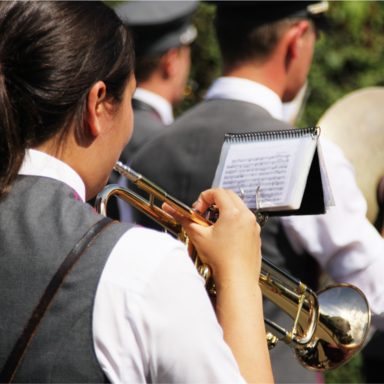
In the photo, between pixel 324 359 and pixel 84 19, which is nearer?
pixel 84 19

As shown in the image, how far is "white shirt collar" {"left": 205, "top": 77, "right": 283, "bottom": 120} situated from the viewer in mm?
1986

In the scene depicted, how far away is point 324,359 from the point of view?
5.28 feet

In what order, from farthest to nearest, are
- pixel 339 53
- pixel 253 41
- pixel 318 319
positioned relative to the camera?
pixel 339 53
pixel 253 41
pixel 318 319

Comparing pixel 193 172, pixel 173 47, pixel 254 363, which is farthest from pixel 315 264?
pixel 173 47

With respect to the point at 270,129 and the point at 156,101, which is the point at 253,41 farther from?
the point at 156,101

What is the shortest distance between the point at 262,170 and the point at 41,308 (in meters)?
0.71

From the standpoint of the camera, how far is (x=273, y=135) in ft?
4.61

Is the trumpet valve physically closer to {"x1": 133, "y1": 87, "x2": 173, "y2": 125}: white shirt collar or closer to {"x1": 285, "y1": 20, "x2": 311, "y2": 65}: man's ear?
{"x1": 285, "y1": 20, "x2": 311, "y2": 65}: man's ear

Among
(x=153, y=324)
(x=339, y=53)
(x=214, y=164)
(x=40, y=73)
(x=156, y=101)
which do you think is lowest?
(x=339, y=53)

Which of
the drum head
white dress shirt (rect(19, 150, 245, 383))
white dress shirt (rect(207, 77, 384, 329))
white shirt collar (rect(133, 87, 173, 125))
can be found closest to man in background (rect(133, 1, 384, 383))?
white dress shirt (rect(207, 77, 384, 329))

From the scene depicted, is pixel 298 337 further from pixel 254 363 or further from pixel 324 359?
pixel 254 363

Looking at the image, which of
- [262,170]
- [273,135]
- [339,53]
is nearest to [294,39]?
[273,135]

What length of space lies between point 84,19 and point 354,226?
3.49 feet

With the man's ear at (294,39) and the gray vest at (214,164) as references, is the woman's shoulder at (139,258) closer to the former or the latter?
the gray vest at (214,164)
